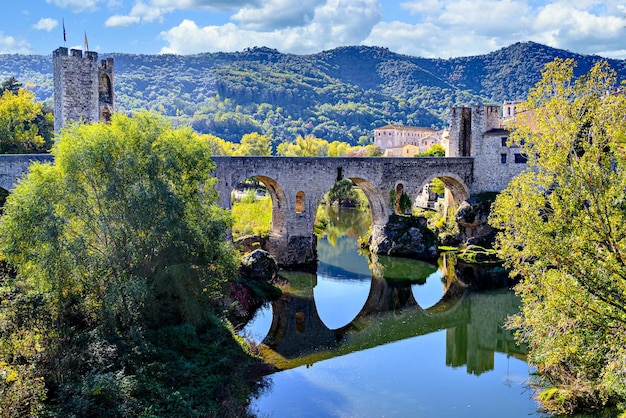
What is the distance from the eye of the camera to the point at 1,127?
89.6ft

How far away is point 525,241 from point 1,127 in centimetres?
2441

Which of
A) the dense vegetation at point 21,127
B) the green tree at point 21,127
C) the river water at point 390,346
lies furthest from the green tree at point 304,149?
the river water at point 390,346

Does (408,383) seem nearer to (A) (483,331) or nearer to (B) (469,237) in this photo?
(A) (483,331)

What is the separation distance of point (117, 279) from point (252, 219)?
18.2 meters

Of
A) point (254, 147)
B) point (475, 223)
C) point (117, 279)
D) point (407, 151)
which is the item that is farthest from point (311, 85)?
point (117, 279)

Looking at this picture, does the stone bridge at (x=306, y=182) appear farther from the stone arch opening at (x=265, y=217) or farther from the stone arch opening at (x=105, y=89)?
the stone arch opening at (x=105, y=89)

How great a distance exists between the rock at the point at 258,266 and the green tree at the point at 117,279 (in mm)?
8054

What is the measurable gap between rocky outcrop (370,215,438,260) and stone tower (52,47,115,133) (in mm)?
Answer: 16034

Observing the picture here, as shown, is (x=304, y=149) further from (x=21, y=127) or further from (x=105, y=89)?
(x=105, y=89)

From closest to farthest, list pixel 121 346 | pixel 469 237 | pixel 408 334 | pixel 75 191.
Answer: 1. pixel 121 346
2. pixel 75 191
3. pixel 408 334
4. pixel 469 237

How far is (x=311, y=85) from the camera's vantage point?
137 m

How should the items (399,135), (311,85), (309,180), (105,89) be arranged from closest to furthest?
(105,89) → (309,180) → (399,135) → (311,85)

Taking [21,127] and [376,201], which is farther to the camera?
[376,201]

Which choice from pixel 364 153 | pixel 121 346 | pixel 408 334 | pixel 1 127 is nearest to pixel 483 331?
pixel 408 334
